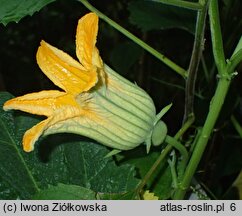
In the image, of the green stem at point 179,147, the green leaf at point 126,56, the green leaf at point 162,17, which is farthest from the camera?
the green leaf at point 126,56

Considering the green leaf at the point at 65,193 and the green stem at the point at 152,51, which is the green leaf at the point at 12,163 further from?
the green stem at the point at 152,51

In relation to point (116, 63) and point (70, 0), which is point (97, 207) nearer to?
point (116, 63)

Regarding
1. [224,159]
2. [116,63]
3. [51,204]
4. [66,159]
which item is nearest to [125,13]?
[116,63]

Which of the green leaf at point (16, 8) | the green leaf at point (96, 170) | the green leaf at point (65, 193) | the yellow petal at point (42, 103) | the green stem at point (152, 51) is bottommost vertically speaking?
the green leaf at point (65, 193)

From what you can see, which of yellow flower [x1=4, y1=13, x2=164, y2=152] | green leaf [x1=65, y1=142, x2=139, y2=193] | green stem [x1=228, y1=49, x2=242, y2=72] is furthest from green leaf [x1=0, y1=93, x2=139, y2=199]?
green stem [x1=228, y1=49, x2=242, y2=72]

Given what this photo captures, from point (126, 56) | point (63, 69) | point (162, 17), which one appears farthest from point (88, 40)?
point (126, 56)

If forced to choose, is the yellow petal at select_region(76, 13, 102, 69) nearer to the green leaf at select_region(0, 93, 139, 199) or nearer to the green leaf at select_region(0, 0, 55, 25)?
the green leaf at select_region(0, 0, 55, 25)

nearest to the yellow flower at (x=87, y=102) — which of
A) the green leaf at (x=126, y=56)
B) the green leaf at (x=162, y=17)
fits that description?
the green leaf at (x=162, y=17)

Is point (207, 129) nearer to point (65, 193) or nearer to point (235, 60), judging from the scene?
point (235, 60)
